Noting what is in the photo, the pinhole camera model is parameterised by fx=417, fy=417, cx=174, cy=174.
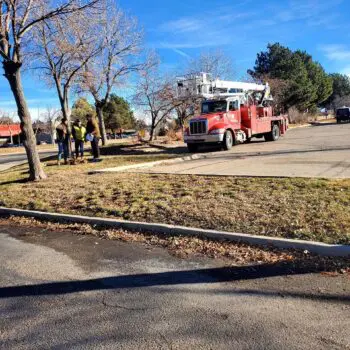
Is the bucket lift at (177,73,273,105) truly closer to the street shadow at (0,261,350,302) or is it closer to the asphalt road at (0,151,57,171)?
the asphalt road at (0,151,57,171)

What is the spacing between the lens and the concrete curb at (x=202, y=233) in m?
5.13

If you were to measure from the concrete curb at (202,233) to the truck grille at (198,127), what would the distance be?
11937 millimetres

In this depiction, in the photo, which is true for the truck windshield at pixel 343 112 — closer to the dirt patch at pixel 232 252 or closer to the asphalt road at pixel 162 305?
the dirt patch at pixel 232 252

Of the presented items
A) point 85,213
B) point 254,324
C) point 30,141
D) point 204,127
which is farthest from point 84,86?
point 254,324

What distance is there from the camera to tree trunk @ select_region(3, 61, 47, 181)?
1093 cm

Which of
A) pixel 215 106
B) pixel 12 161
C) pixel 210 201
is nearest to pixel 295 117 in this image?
pixel 215 106

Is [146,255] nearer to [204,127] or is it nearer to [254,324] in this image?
[254,324]

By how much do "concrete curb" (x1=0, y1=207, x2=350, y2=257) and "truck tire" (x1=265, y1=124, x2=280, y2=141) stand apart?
18.3 metres

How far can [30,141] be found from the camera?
38.0ft

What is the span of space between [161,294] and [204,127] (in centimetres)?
1535

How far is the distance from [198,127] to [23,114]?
971 centimetres

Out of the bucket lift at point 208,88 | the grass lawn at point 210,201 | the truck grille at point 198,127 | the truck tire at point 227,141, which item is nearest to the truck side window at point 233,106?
the bucket lift at point 208,88

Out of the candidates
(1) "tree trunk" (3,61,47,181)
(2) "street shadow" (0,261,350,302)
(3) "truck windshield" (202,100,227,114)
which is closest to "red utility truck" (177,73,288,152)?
(3) "truck windshield" (202,100,227,114)

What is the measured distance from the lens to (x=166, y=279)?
4.71 m
